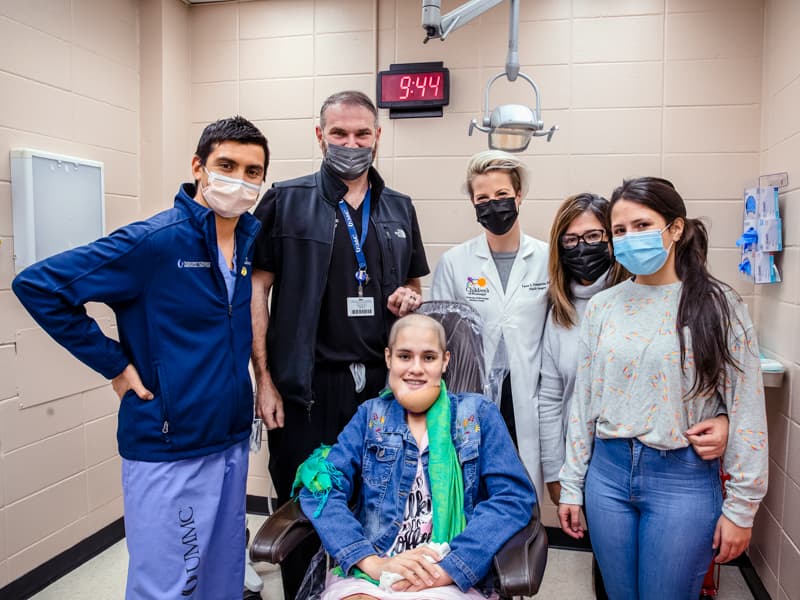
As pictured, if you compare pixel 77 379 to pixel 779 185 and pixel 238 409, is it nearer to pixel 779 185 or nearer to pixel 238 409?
pixel 238 409

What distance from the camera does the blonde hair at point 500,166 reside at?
2061 millimetres

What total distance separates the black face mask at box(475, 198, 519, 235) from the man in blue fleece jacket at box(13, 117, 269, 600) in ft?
2.60

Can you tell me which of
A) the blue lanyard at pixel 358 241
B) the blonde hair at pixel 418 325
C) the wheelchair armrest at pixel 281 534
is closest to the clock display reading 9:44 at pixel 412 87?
the blue lanyard at pixel 358 241

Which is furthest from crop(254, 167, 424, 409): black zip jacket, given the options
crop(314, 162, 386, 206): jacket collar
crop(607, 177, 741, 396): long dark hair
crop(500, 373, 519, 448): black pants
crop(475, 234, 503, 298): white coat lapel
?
crop(607, 177, 741, 396): long dark hair

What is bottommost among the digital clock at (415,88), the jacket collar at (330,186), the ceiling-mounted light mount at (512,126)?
the jacket collar at (330,186)

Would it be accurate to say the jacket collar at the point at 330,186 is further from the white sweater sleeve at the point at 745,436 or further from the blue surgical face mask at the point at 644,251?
the white sweater sleeve at the point at 745,436

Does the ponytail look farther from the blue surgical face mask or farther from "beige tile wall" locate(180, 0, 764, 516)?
"beige tile wall" locate(180, 0, 764, 516)

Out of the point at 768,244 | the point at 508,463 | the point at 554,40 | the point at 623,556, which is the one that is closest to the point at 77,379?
the point at 508,463

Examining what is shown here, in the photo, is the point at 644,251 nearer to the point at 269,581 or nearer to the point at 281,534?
the point at 281,534

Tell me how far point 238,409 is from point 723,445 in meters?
1.31

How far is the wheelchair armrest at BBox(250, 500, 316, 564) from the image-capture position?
1508 mm

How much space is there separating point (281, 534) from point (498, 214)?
4.06ft

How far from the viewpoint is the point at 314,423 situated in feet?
6.54

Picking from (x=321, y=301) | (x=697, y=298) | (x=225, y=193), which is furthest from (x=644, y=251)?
(x=225, y=193)
